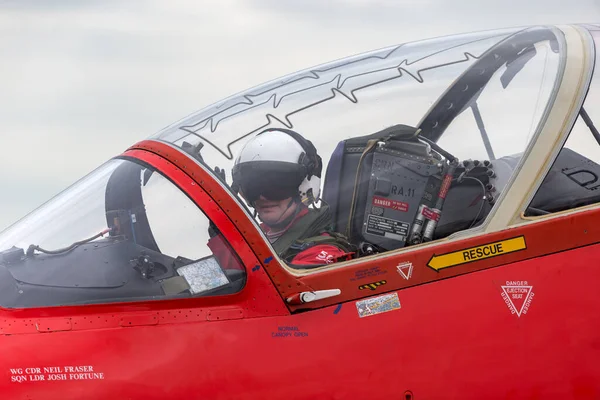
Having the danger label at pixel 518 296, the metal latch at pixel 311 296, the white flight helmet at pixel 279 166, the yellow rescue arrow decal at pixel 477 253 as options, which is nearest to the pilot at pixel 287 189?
the white flight helmet at pixel 279 166

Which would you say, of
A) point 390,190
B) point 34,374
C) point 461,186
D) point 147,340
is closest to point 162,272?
point 147,340

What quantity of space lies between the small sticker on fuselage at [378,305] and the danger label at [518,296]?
1.31 feet

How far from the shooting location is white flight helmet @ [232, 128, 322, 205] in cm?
348

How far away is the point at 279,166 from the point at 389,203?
49 cm

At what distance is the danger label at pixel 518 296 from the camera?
304 centimetres

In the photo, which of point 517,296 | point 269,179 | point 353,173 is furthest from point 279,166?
point 517,296

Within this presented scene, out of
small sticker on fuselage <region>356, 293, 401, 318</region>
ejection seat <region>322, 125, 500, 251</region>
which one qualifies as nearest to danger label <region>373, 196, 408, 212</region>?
ejection seat <region>322, 125, 500, 251</region>

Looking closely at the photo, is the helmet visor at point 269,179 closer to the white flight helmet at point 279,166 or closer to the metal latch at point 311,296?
the white flight helmet at point 279,166

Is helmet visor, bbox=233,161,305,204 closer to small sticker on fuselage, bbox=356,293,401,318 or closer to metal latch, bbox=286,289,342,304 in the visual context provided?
metal latch, bbox=286,289,342,304

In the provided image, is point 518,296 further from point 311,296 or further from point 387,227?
point 311,296

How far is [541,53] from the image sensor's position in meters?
3.63

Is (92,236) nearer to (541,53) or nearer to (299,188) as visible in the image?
(299,188)

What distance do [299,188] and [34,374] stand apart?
1.31 m

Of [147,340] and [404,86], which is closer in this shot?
[147,340]
